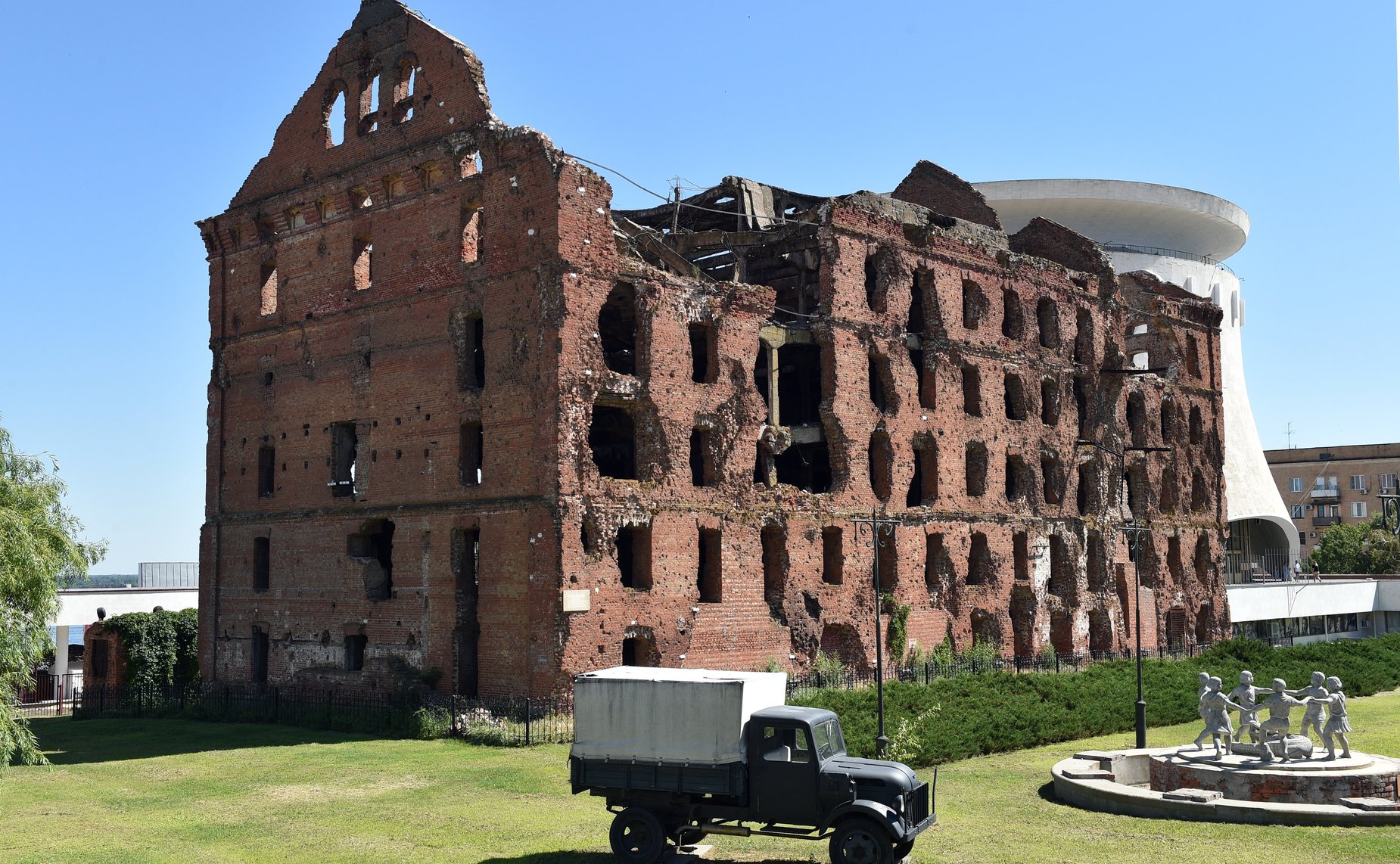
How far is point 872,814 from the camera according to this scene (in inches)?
578

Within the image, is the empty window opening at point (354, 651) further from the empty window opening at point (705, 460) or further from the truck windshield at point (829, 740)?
the truck windshield at point (829, 740)

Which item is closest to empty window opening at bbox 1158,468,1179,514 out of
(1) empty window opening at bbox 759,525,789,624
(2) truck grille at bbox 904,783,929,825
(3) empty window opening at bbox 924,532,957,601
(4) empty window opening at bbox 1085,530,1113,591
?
(4) empty window opening at bbox 1085,530,1113,591

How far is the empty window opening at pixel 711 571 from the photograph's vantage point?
32031 mm

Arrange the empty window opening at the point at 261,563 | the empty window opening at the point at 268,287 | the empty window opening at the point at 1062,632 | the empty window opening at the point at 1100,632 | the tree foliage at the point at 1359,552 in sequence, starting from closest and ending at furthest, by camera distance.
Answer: the empty window opening at the point at 261,563 → the empty window opening at the point at 268,287 → the empty window opening at the point at 1062,632 → the empty window opening at the point at 1100,632 → the tree foliage at the point at 1359,552

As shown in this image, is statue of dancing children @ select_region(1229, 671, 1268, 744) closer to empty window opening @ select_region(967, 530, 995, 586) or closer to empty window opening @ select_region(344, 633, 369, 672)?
empty window opening @ select_region(967, 530, 995, 586)

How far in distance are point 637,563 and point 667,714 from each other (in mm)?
15239

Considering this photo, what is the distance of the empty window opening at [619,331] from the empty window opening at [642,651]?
774 cm

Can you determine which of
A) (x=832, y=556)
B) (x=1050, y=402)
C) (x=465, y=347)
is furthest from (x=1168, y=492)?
(x=465, y=347)

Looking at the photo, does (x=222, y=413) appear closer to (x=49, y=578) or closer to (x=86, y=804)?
(x=49, y=578)

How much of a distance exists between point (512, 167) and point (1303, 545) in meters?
91.5

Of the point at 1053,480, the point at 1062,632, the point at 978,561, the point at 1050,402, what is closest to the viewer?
the point at 978,561

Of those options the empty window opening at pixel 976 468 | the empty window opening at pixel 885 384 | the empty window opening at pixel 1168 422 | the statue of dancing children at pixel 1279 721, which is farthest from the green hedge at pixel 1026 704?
the empty window opening at pixel 1168 422

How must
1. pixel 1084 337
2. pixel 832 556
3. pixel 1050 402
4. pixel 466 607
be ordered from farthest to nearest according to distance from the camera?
pixel 1084 337
pixel 1050 402
pixel 832 556
pixel 466 607

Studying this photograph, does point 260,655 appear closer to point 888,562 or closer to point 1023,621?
point 888,562
